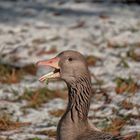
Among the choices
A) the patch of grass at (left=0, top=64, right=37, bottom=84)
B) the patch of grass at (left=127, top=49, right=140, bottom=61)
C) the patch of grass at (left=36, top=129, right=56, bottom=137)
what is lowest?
the patch of grass at (left=36, top=129, right=56, bottom=137)

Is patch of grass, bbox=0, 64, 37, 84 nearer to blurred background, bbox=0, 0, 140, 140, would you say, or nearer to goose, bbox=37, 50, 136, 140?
blurred background, bbox=0, 0, 140, 140

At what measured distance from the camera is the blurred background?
271 inches

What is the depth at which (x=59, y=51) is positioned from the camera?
9.79 metres

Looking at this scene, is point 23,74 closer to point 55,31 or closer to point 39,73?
point 39,73

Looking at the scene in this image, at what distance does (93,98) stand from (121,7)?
206 inches

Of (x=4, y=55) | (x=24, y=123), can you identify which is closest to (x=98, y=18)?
(x=4, y=55)

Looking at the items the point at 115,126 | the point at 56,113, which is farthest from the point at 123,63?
the point at 115,126

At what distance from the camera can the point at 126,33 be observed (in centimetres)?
1064

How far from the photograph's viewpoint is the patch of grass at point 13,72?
8414 mm

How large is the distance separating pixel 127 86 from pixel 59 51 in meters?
2.20

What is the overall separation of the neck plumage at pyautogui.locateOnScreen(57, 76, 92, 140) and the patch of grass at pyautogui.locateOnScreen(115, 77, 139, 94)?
245 cm

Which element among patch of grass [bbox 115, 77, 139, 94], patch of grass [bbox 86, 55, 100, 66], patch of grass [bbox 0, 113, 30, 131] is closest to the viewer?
patch of grass [bbox 0, 113, 30, 131]

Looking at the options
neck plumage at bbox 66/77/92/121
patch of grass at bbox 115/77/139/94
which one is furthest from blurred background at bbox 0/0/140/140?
neck plumage at bbox 66/77/92/121

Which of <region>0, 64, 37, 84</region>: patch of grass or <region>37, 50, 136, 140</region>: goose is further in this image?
<region>0, 64, 37, 84</region>: patch of grass
